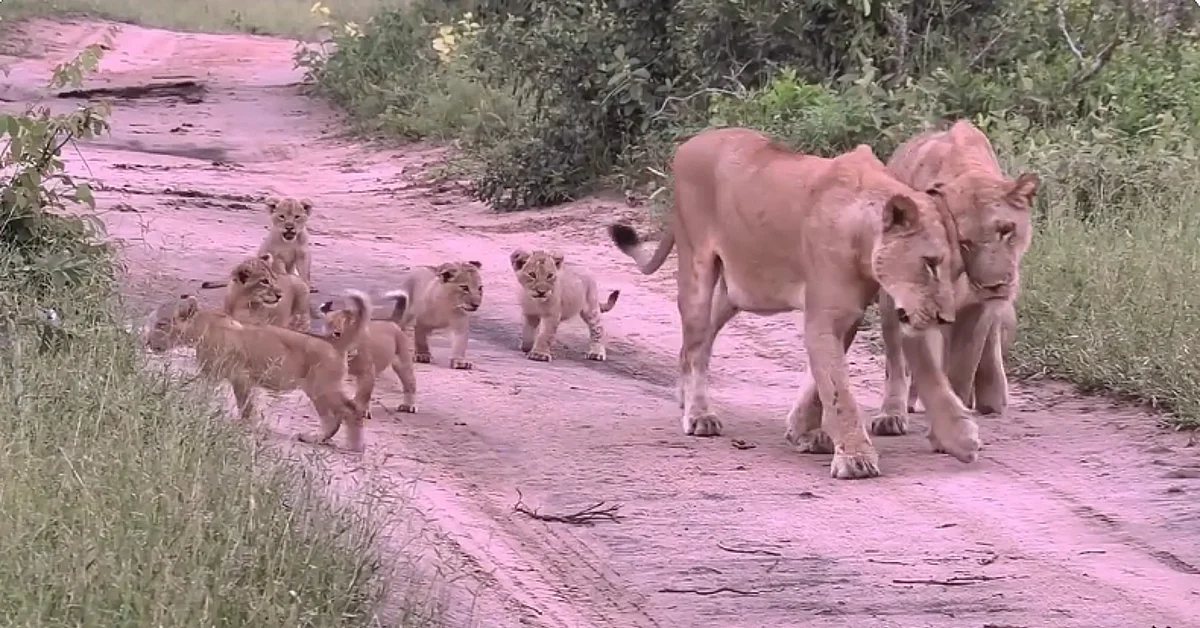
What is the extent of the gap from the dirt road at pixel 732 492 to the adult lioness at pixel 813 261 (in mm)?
197

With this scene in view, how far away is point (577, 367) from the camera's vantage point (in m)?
9.02

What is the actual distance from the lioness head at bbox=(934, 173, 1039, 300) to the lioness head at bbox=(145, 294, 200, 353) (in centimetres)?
293

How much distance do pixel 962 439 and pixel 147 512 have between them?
10.6 feet

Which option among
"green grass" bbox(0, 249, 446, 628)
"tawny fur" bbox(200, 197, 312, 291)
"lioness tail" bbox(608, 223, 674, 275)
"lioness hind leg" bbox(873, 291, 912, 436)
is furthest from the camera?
"tawny fur" bbox(200, 197, 312, 291)

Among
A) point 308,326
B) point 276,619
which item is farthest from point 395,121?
point 276,619

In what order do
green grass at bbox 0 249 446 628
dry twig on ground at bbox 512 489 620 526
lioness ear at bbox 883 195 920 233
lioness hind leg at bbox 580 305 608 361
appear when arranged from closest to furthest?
1. green grass at bbox 0 249 446 628
2. dry twig on ground at bbox 512 489 620 526
3. lioness ear at bbox 883 195 920 233
4. lioness hind leg at bbox 580 305 608 361

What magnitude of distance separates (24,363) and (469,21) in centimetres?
1504

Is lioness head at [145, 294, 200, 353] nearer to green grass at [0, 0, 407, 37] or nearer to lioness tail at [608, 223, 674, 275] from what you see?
lioness tail at [608, 223, 674, 275]

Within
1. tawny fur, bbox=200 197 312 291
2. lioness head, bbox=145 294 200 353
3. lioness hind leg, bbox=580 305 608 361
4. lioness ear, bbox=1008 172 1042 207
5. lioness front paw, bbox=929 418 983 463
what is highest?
lioness ear, bbox=1008 172 1042 207

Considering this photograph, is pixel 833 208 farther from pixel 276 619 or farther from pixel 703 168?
pixel 276 619

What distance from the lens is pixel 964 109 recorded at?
11727 mm

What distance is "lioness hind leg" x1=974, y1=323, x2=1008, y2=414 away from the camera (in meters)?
7.39

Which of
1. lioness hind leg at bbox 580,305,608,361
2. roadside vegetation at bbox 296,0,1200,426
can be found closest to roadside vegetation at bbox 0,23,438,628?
lioness hind leg at bbox 580,305,608,361

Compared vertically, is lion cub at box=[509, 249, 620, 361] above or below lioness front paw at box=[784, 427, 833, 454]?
below
